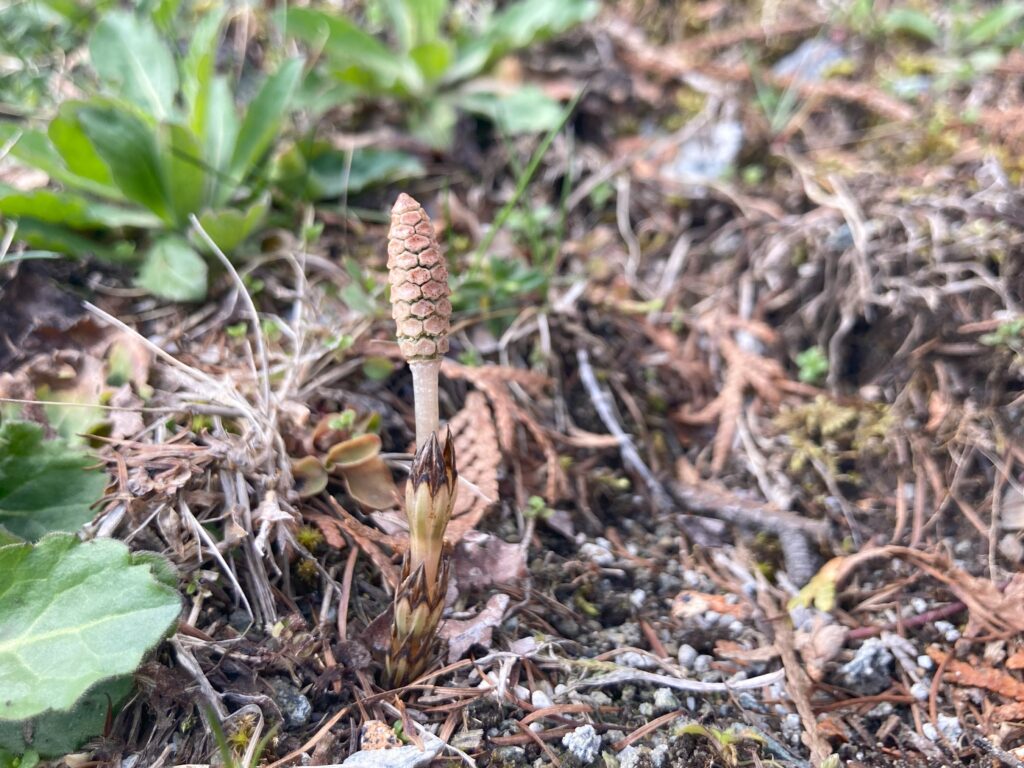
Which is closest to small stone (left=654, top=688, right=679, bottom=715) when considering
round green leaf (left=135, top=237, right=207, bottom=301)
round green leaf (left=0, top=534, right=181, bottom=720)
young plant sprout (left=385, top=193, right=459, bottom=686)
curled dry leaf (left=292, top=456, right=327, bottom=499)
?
young plant sprout (left=385, top=193, right=459, bottom=686)

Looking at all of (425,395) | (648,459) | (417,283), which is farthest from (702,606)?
(417,283)

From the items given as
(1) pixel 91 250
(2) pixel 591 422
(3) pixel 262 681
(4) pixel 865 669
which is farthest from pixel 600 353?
(1) pixel 91 250

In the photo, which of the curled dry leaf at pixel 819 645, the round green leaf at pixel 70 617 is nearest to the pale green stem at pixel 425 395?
the round green leaf at pixel 70 617

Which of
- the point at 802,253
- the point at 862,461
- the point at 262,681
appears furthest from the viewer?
the point at 802,253

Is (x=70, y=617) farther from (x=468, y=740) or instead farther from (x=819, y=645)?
(x=819, y=645)

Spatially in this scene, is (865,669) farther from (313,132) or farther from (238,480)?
(313,132)

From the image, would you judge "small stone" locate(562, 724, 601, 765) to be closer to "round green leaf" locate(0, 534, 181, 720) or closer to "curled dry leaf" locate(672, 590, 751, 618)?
"curled dry leaf" locate(672, 590, 751, 618)
